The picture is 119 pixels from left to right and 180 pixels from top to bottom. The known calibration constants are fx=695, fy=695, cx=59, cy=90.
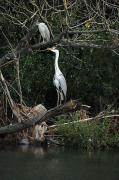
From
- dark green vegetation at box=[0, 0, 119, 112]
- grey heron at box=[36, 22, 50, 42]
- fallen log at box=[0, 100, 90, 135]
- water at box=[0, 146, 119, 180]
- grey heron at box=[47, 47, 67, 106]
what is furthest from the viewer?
dark green vegetation at box=[0, 0, 119, 112]

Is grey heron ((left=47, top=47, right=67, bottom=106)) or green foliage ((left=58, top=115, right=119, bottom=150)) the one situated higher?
grey heron ((left=47, top=47, right=67, bottom=106))

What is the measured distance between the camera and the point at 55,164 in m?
13.1

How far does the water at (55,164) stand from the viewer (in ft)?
39.6

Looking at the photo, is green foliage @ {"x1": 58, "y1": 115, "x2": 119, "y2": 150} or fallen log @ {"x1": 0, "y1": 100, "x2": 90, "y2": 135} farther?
green foliage @ {"x1": 58, "y1": 115, "x2": 119, "y2": 150}

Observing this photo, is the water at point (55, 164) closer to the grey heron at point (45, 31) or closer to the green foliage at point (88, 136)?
the green foliage at point (88, 136)

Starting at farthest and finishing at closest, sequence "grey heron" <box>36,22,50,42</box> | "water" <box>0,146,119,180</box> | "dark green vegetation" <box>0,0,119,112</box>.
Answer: "dark green vegetation" <box>0,0,119,112</box> < "grey heron" <box>36,22,50,42</box> < "water" <box>0,146,119,180</box>

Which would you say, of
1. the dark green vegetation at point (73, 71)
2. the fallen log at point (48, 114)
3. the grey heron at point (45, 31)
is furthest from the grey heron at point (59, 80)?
the fallen log at point (48, 114)

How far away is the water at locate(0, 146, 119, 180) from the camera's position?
476 inches

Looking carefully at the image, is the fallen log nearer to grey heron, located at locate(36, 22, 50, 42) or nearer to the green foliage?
grey heron, located at locate(36, 22, 50, 42)

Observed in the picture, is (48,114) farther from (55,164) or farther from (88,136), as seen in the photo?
(88,136)

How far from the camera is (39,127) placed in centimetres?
1567

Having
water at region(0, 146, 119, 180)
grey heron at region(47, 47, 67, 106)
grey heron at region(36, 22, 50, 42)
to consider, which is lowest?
water at region(0, 146, 119, 180)

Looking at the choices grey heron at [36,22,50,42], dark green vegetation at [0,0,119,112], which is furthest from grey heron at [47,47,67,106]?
dark green vegetation at [0,0,119,112]

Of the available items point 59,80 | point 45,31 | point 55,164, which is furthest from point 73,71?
point 55,164
